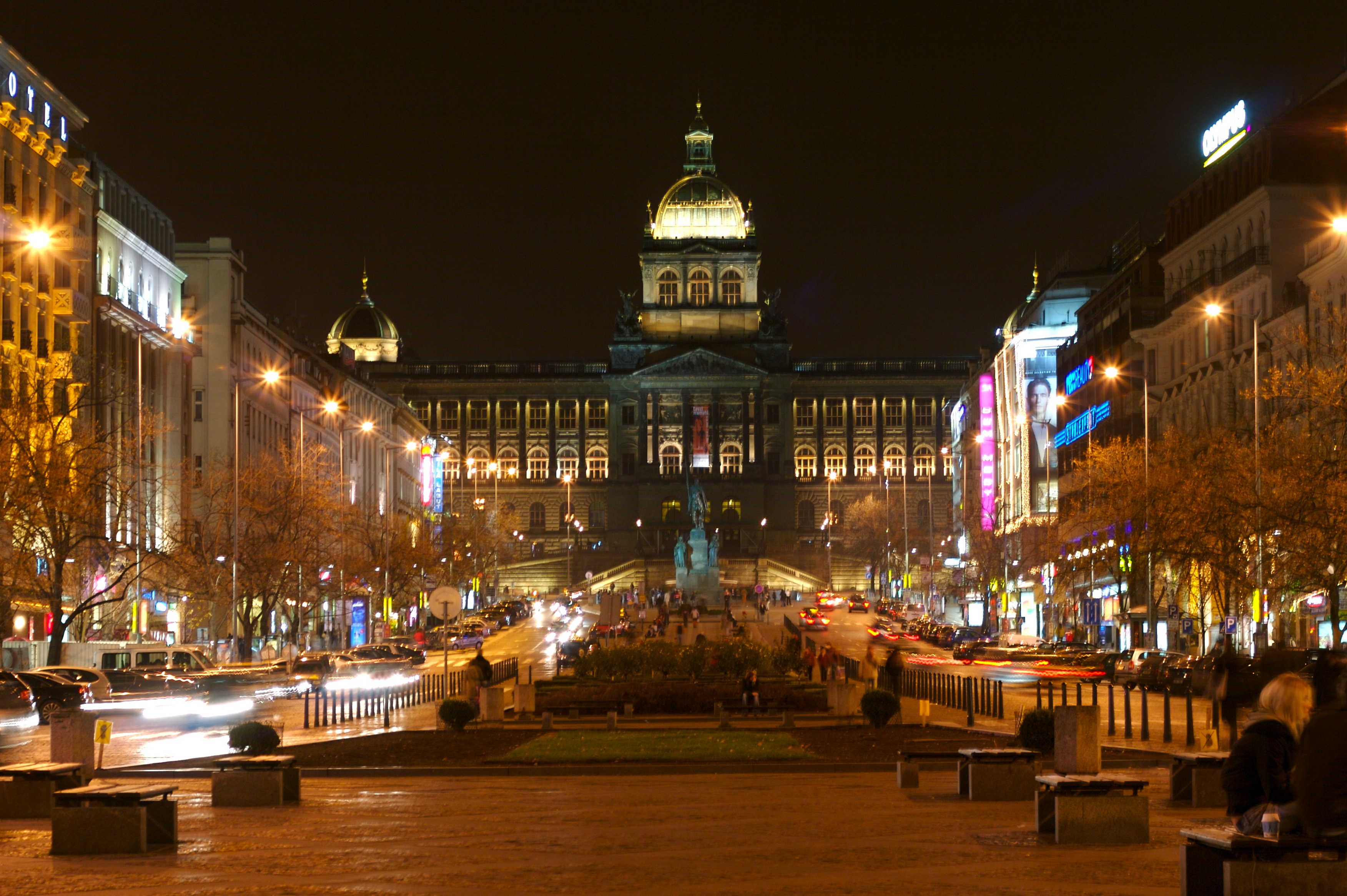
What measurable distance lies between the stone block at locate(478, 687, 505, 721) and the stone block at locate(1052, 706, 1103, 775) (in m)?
18.3

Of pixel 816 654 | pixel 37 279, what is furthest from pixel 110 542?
pixel 816 654

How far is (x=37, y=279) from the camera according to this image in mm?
68750

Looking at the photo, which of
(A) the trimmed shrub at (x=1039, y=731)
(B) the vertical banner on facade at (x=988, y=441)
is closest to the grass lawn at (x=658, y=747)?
(A) the trimmed shrub at (x=1039, y=731)

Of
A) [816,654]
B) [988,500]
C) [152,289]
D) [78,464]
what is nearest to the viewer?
[78,464]

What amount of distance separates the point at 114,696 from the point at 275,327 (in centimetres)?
7003

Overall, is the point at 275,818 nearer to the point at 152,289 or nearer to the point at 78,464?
the point at 78,464

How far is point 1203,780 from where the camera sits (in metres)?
21.9

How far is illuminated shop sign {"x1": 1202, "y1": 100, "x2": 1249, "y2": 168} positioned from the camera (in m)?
83.7

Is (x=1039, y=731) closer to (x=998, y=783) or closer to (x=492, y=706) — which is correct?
(x=998, y=783)

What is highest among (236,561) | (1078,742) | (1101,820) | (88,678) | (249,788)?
(236,561)

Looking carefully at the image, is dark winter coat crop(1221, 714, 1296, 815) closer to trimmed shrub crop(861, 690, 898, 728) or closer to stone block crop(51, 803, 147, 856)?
stone block crop(51, 803, 147, 856)

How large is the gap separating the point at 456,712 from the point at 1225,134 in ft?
200

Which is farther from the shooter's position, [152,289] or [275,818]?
[152,289]

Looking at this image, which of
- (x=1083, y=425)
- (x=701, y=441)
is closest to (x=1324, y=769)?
(x=1083, y=425)
